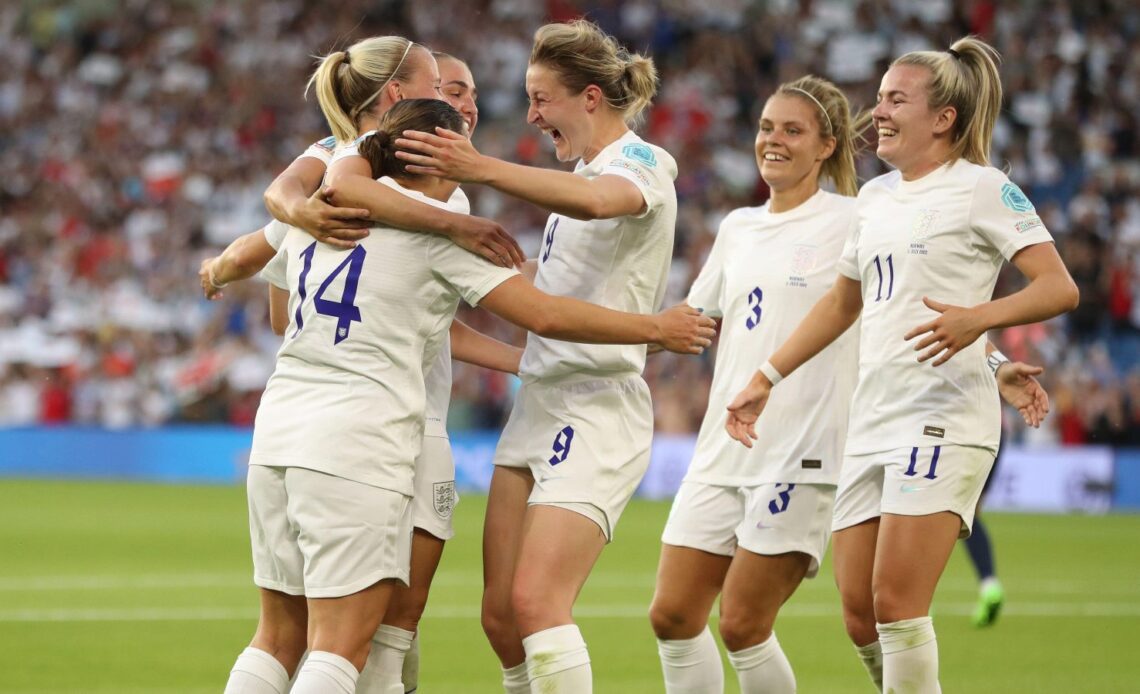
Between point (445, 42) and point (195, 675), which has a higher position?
point (445, 42)

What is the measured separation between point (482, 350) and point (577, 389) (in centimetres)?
64

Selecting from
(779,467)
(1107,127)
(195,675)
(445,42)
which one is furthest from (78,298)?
(779,467)

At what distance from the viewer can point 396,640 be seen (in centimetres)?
497

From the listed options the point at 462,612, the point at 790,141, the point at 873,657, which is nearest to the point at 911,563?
the point at 873,657

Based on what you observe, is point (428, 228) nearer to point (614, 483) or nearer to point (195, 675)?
point (614, 483)

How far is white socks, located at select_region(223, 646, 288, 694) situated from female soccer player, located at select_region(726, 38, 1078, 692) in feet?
5.89

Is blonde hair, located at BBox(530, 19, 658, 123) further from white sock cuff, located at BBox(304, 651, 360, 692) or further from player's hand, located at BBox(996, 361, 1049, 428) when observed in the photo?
white sock cuff, located at BBox(304, 651, 360, 692)

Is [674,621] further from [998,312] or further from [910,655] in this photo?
[998,312]

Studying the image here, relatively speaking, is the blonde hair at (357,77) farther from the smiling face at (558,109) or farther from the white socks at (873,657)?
the white socks at (873,657)

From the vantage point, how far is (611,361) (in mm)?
5125

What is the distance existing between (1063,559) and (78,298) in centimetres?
1565

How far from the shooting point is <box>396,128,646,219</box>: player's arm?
14.7 ft

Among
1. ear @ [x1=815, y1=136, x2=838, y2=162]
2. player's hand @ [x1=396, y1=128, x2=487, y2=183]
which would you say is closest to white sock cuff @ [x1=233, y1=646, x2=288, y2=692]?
player's hand @ [x1=396, y1=128, x2=487, y2=183]

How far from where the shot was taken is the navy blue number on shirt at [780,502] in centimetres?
575
